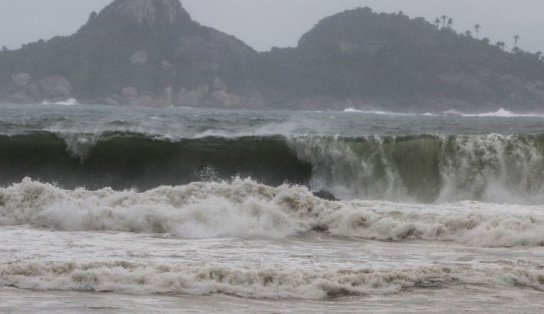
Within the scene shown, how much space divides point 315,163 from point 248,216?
25.5 ft

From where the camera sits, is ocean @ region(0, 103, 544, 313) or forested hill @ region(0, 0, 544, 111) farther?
forested hill @ region(0, 0, 544, 111)

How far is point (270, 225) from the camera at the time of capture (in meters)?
13.4

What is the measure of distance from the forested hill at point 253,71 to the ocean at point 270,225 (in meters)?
146

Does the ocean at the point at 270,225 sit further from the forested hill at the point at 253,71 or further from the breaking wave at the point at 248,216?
the forested hill at the point at 253,71

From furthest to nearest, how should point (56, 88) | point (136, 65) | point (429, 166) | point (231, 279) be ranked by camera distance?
point (136, 65), point (56, 88), point (429, 166), point (231, 279)

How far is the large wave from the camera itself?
65.5ft

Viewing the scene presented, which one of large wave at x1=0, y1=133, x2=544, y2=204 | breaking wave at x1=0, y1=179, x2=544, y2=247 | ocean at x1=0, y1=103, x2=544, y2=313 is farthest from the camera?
large wave at x1=0, y1=133, x2=544, y2=204

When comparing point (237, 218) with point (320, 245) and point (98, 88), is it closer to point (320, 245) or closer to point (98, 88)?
point (320, 245)

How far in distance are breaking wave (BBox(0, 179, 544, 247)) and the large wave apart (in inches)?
191

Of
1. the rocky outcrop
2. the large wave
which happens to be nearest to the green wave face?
the large wave

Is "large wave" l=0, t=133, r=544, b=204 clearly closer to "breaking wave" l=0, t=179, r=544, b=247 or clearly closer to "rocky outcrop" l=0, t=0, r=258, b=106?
"breaking wave" l=0, t=179, r=544, b=247

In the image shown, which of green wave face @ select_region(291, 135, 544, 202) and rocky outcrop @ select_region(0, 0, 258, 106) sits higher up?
rocky outcrop @ select_region(0, 0, 258, 106)

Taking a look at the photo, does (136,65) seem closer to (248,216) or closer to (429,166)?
(429,166)

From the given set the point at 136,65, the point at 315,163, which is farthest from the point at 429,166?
the point at 136,65
